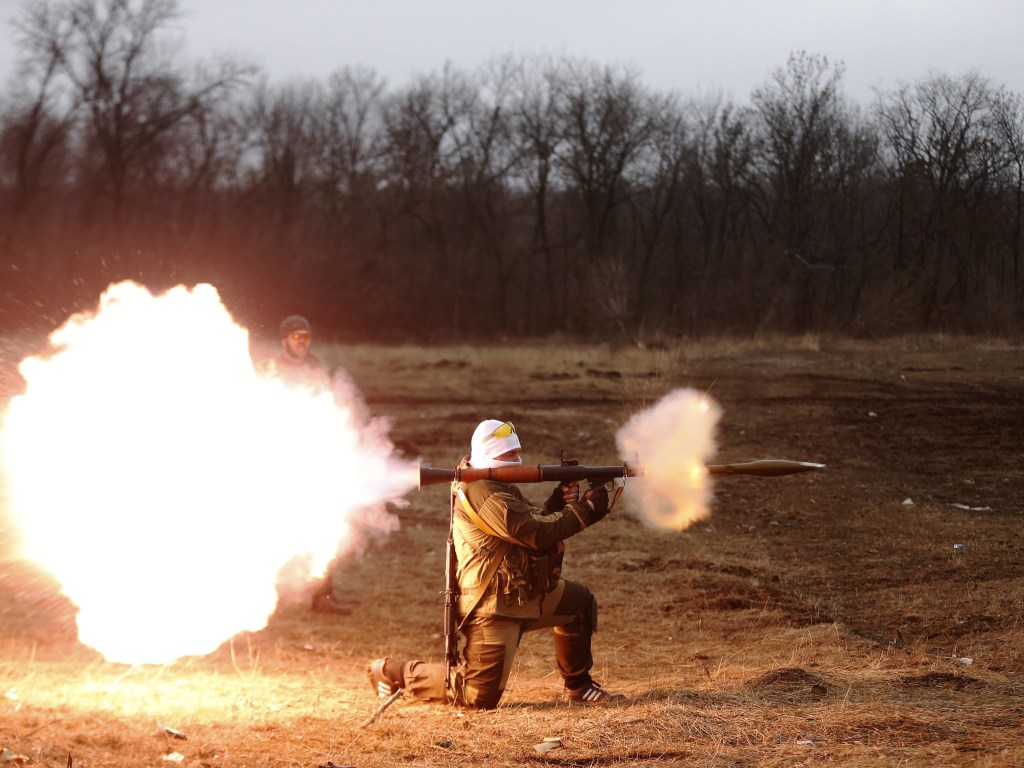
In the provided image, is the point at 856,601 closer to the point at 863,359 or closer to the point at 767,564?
the point at 767,564

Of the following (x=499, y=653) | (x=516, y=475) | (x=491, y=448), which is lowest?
(x=499, y=653)

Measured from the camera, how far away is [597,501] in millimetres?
6336

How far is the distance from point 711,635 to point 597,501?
302cm

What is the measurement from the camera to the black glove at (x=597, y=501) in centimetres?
631

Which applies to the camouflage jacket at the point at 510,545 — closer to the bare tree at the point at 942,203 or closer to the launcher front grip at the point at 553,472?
the launcher front grip at the point at 553,472

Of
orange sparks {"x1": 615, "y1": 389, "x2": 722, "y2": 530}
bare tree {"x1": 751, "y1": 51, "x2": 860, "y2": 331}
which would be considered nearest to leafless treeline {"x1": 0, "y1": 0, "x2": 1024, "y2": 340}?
bare tree {"x1": 751, "y1": 51, "x2": 860, "y2": 331}

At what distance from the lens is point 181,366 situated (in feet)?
25.5

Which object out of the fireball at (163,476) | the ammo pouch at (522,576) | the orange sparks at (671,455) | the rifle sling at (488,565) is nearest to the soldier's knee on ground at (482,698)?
the rifle sling at (488,565)

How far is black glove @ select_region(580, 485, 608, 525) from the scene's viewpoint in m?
6.31

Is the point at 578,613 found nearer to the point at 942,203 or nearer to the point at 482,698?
the point at 482,698

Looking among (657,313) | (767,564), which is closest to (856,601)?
(767,564)

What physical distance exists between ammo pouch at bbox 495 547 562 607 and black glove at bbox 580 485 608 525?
41 centimetres

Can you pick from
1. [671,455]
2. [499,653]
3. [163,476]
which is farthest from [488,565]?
[163,476]

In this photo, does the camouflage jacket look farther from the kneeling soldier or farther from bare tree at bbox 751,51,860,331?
bare tree at bbox 751,51,860,331
